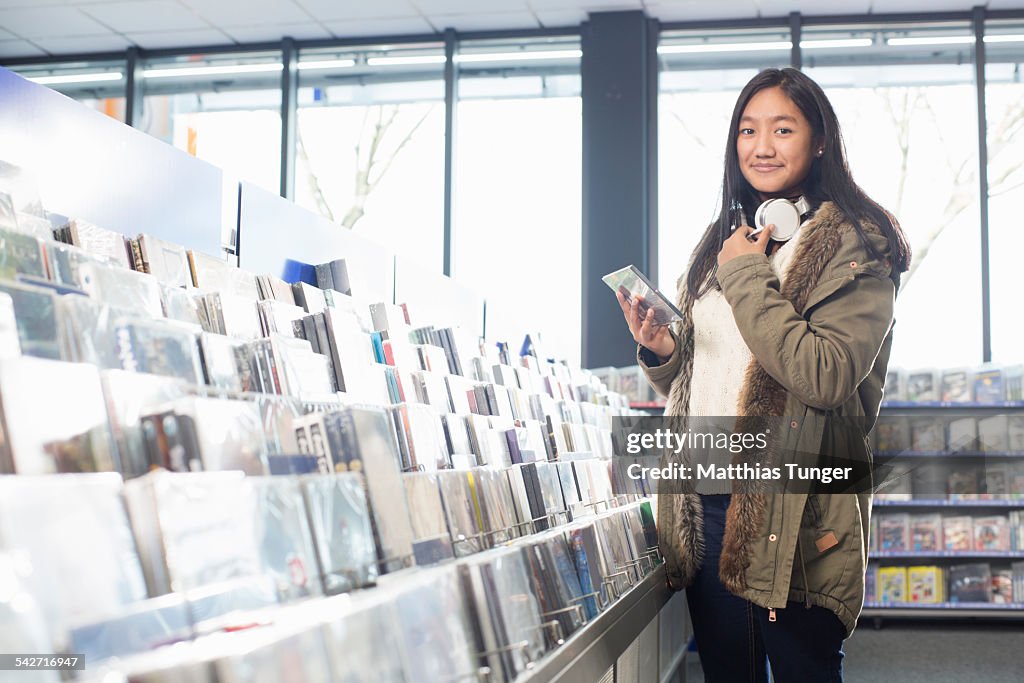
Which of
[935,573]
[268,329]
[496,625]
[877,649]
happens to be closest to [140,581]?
[496,625]

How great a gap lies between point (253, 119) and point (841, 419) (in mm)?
6836

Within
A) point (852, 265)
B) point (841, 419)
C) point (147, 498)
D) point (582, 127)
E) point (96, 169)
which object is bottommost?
point (841, 419)

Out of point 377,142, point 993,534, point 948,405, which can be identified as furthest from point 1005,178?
point 377,142

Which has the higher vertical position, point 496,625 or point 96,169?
point 96,169

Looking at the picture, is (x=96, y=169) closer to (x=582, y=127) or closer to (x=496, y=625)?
(x=496, y=625)

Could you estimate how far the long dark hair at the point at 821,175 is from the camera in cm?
157

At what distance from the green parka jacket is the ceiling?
5705 mm

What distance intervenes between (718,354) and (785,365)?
203 millimetres

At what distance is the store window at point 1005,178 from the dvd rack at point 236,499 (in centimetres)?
544

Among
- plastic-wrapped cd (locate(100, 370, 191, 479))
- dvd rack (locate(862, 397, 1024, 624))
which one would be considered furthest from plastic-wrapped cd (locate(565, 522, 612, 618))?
dvd rack (locate(862, 397, 1024, 624))

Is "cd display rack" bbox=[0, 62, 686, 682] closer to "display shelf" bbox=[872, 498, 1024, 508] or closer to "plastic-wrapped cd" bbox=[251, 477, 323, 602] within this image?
"plastic-wrapped cd" bbox=[251, 477, 323, 602]

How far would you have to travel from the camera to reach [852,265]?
1496 millimetres

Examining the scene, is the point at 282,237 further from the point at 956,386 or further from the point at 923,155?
the point at 923,155

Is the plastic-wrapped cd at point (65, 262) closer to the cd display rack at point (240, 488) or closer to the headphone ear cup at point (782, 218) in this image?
the cd display rack at point (240, 488)
